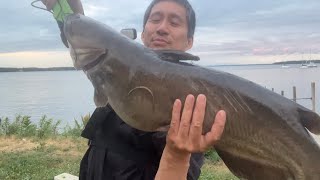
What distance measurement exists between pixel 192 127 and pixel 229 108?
0.81ft

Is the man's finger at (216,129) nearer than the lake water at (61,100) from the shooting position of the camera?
Yes

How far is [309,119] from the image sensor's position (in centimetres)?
242

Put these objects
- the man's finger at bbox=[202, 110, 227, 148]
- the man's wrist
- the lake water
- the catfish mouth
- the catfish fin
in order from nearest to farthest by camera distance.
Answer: the man's finger at bbox=[202, 110, 227, 148], the man's wrist, the catfish fin, the catfish mouth, the lake water

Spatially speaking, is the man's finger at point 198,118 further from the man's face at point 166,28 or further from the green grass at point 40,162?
the green grass at point 40,162

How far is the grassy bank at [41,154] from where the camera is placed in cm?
876

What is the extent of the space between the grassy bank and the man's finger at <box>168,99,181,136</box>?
6.13 meters

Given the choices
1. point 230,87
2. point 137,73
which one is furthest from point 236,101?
point 137,73

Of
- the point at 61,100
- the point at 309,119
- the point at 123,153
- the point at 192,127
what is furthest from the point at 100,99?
the point at 61,100

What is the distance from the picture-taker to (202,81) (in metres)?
2.51

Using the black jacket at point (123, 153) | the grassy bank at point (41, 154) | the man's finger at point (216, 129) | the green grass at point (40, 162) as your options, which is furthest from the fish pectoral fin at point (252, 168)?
the green grass at point (40, 162)

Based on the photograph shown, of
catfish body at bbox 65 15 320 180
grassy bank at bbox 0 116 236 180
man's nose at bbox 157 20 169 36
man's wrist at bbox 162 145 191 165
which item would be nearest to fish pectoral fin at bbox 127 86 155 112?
catfish body at bbox 65 15 320 180

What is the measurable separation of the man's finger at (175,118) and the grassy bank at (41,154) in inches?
241

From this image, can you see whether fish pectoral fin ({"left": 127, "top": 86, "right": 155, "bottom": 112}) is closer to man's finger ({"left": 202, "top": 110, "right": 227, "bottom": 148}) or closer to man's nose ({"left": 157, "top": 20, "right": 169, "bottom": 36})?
man's finger ({"left": 202, "top": 110, "right": 227, "bottom": 148})

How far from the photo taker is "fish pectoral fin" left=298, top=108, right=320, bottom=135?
2.41 m
